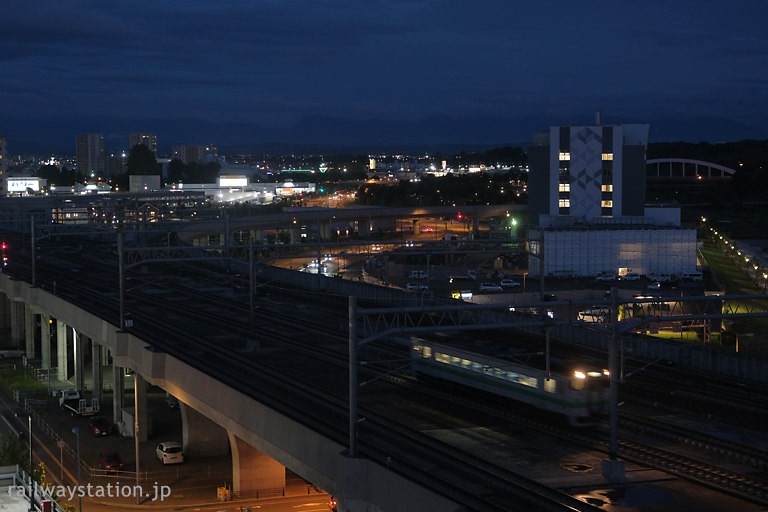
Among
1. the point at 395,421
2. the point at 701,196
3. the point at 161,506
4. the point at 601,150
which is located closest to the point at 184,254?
the point at 601,150

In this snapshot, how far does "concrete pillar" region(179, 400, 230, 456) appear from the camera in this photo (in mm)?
28781

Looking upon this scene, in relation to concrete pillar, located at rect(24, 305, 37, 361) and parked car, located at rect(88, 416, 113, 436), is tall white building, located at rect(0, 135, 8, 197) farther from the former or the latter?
parked car, located at rect(88, 416, 113, 436)

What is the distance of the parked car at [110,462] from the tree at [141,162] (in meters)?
136

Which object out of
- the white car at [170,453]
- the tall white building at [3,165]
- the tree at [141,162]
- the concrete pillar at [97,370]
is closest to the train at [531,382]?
the white car at [170,453]

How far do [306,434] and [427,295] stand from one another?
20343 mm

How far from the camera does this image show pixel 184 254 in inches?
2379

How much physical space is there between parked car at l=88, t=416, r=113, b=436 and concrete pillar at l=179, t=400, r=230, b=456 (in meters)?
4.03

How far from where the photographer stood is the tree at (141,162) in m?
159

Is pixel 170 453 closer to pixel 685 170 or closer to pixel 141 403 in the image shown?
pixel 141 403

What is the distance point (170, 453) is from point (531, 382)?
1192 centimetres

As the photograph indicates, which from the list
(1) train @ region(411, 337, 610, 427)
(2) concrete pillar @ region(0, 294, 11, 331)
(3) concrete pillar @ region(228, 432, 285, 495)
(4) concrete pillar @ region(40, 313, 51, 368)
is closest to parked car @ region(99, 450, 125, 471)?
(3) concrete pillar @ region(228, 432, 285, 495)

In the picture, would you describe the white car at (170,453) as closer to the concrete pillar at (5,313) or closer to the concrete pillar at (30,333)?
the concrete pillar at (30,333)

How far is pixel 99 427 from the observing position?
105ft

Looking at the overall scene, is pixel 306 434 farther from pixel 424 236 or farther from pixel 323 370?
pixel 424 236
